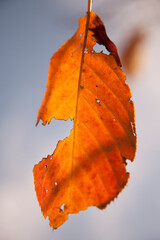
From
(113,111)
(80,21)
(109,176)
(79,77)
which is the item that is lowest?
(109,176)

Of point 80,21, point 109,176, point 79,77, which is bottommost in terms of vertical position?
point 109,176

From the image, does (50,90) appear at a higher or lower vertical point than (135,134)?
higher

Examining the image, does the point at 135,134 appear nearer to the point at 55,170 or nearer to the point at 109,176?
the point at 109,176

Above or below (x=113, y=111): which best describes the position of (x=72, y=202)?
below

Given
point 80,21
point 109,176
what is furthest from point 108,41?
point 109,176

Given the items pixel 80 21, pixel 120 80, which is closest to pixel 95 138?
pixel 120 80

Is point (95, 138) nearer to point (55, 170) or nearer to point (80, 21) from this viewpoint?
point (55, 170)
